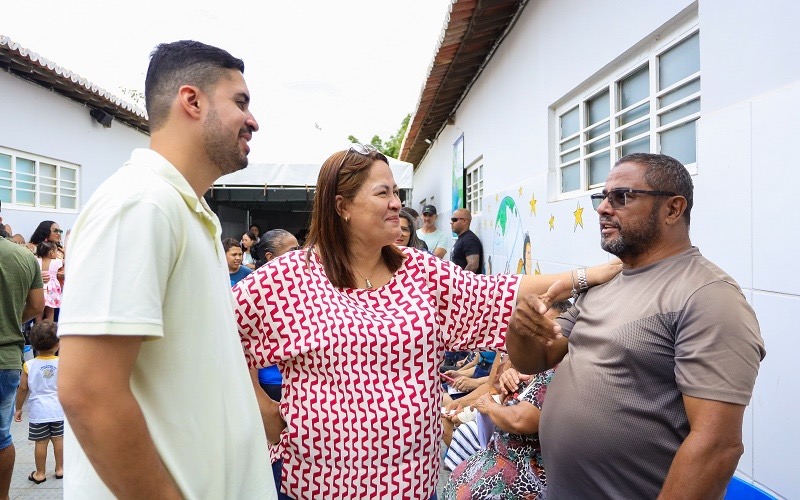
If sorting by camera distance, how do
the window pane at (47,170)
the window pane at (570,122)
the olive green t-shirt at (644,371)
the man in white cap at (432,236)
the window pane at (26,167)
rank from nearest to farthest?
the olive green t-shirt at (644,371) < the window pane at (570,122) < the window pane at (26,167) < the man in white cap at (432,236) < the window pane at (47,170)

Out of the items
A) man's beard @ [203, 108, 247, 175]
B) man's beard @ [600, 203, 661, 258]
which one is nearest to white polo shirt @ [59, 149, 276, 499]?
Result: man's beard @ [203, 108, 247, 175]

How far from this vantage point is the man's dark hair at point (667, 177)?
1905mm

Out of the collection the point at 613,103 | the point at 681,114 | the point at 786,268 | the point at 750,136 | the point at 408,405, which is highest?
the point at 613,103

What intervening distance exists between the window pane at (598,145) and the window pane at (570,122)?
28 centimetres

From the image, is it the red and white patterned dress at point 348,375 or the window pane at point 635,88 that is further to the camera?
the window pane at point 635,88

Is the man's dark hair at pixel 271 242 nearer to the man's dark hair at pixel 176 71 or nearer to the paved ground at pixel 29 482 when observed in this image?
the paved ground at pixel 29 482

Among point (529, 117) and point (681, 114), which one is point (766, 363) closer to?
point (681, 114)

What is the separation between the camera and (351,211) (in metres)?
2.00

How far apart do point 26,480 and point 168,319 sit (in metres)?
4.25

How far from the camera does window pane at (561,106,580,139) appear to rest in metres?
4.70

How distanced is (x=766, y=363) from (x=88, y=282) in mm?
2271

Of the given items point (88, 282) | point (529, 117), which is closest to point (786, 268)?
point (88, 282)

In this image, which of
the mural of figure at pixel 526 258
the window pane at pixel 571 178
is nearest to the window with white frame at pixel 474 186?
the mural of figure at pixel 526 258

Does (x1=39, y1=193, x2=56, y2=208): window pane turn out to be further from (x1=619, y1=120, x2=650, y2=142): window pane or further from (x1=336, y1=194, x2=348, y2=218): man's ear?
(x1=336, y1=194, x2=348, y2=218): man's ear
